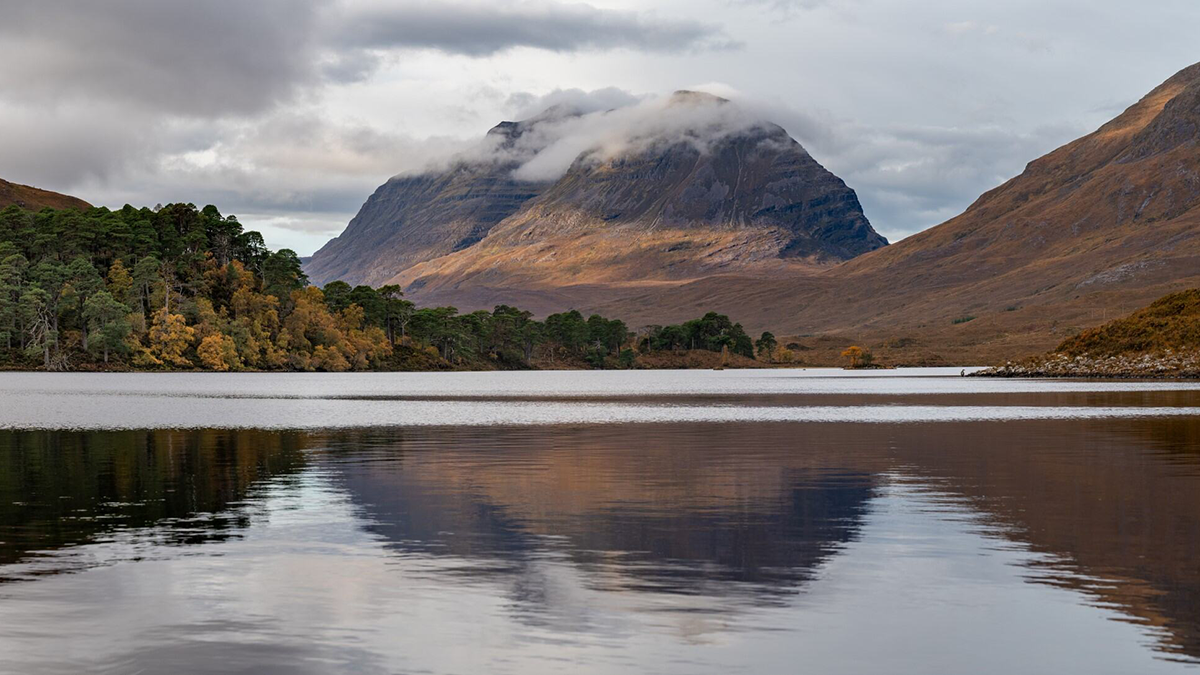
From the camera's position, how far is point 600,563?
22.8m

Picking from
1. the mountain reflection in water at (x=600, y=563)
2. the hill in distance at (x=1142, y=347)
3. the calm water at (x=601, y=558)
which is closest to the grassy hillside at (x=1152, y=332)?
the hill in distance at (x=1142, y=347)

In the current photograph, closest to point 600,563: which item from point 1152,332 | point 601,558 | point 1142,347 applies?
point 601,558

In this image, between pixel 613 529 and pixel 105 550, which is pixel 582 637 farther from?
pixel 105 550

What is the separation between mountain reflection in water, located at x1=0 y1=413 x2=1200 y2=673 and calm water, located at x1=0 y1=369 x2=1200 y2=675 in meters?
0.09

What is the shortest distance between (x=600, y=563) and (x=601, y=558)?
579mm

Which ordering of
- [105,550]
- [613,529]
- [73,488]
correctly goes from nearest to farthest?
[105,550]
[613,529]
[73,488]

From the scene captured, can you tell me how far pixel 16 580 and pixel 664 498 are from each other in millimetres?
17943

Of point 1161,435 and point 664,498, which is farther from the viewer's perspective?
point 1161,435

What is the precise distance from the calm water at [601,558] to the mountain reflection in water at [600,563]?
85mm

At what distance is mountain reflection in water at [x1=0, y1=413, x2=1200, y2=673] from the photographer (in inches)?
647

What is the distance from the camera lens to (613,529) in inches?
1077

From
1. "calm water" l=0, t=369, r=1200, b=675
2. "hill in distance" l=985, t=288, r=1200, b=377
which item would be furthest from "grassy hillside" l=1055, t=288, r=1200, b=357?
"calm water" l=0, t=369, r=1200, b=675

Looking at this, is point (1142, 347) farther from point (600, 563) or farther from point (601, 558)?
point (600, 563)

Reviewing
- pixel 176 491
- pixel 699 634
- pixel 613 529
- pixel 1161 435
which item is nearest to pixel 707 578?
pixel 699 634
